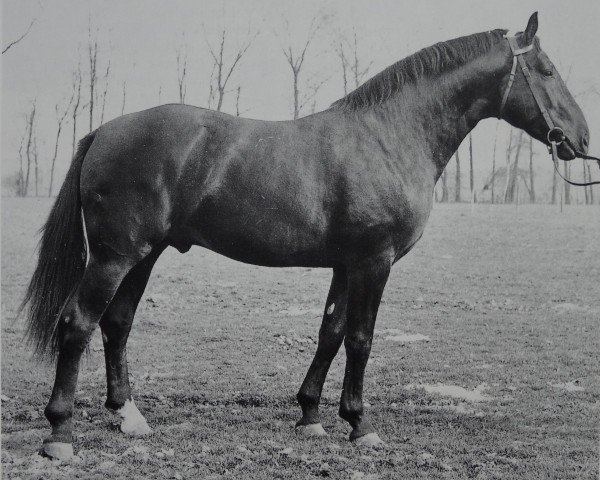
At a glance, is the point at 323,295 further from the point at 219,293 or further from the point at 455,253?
the point at 455,253

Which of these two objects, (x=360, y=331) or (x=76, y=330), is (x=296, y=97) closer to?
(x=360, y=331)

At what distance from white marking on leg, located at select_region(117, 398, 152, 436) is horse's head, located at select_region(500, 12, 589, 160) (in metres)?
3.07

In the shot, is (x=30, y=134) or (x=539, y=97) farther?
(x=30, y=134)

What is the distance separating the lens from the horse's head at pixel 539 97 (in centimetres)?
362

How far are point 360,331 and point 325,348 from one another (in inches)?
14.4

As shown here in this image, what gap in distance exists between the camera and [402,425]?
155 inches

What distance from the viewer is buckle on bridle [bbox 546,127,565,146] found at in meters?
3.64

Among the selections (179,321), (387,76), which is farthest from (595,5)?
(179,321)

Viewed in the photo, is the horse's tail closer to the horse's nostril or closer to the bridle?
the bridle

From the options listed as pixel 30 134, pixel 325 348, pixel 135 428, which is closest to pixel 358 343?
pixel 325 348

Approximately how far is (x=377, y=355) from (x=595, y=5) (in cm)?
396

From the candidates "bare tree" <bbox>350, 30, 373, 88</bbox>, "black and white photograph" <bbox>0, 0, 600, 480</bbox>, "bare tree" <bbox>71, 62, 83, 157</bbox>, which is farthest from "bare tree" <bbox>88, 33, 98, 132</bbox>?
"bare tree" <bbox>350, 30, 373, 88</bbox>

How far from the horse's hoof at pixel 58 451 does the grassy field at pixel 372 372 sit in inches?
2.1

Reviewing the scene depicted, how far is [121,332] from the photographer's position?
3889mm
